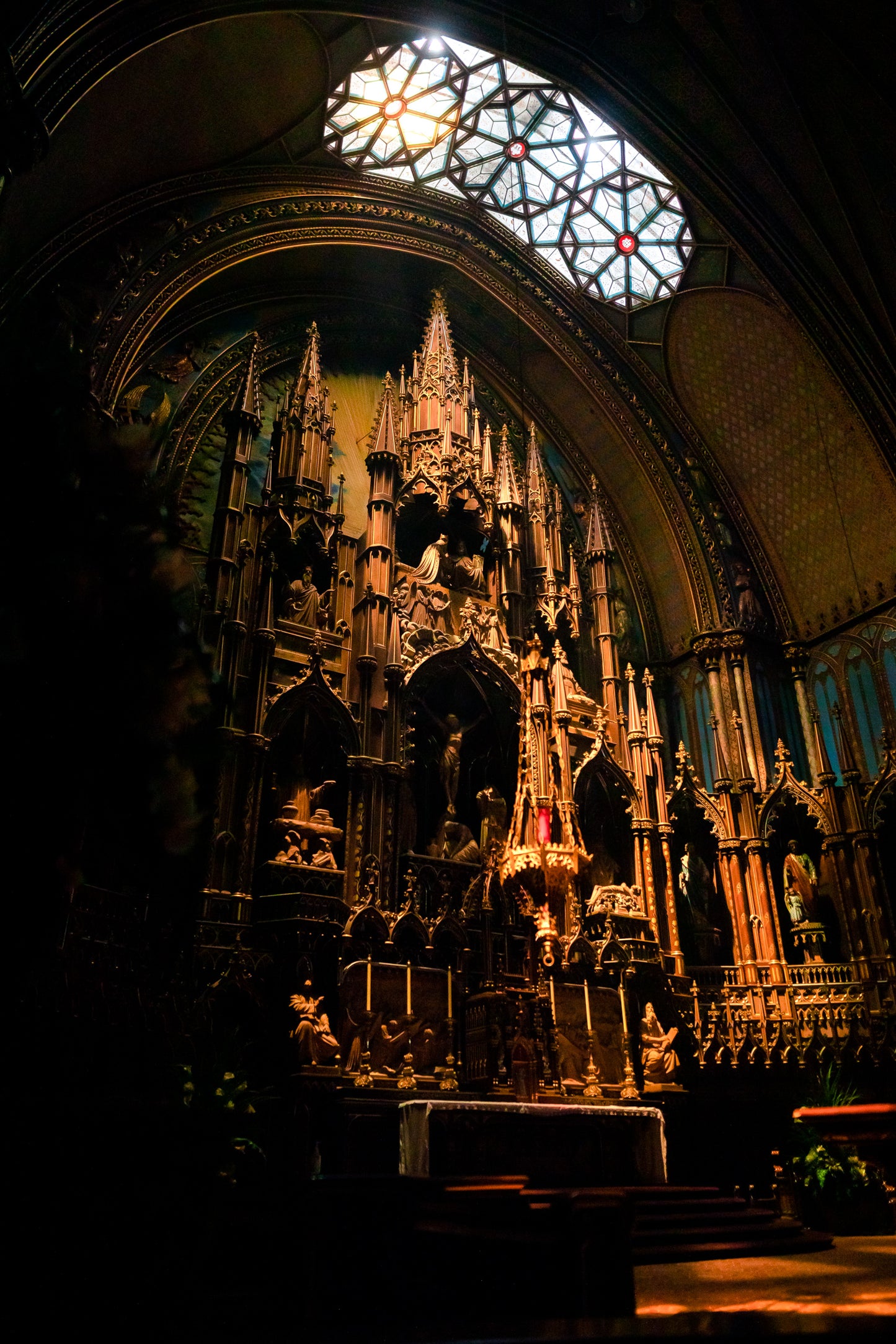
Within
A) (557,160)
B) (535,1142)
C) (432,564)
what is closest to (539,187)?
(557,160)

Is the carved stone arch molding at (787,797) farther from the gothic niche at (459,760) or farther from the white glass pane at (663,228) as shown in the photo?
the white glass pane at (663,228)

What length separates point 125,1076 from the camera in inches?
352

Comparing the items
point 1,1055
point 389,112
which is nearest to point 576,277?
point 389,112

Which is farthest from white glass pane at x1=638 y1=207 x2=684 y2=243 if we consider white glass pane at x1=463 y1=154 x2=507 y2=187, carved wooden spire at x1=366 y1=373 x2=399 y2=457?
carved wooden spire at x1=366 y1=373 x2=399 y2=457

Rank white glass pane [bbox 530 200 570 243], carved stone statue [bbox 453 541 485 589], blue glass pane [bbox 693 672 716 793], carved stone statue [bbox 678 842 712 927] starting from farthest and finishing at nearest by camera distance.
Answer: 1. white glass pane [bbox 530 200 570 243]
2. blue glass pane [bbox 693 672 716 793]
3. carved stone statue [bbox 453 541 485 589]
4. carved stone statue [bbox 678 842 712 927]

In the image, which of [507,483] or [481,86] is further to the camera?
[481,86]

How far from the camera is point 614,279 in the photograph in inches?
770

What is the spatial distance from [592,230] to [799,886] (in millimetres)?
13640

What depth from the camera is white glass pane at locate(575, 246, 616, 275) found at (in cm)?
1939

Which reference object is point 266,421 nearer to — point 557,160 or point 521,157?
point 521,157

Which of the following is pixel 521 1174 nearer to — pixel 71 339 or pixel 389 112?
pixel 71 339

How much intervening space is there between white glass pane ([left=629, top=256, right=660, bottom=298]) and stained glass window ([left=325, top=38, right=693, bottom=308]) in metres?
0.02

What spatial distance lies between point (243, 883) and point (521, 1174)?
4.63 meters

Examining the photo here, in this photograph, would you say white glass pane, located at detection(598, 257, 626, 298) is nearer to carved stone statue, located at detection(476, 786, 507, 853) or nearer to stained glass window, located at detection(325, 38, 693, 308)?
stained glass window, located at detection(325, 38, 693, 308)
